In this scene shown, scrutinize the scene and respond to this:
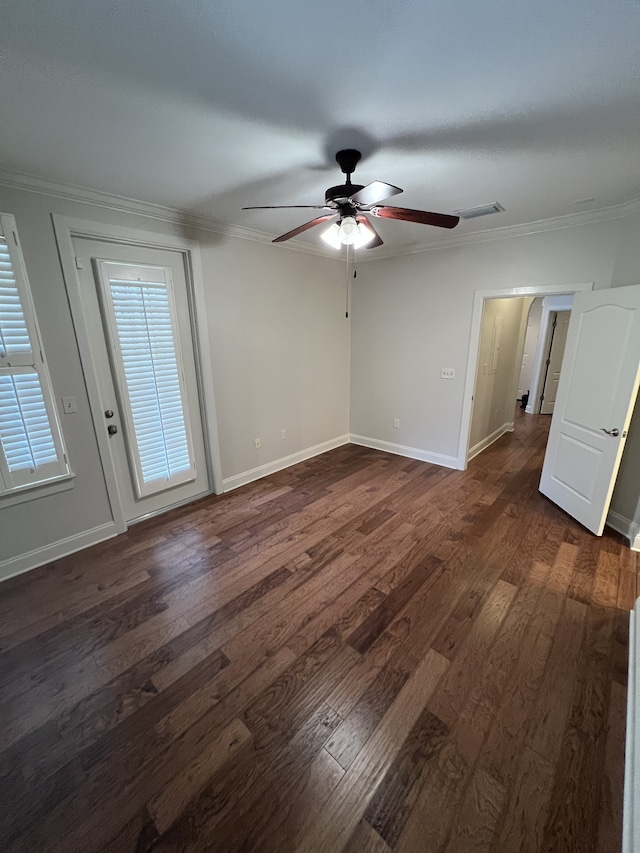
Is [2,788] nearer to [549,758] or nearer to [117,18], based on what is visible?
[549,758]

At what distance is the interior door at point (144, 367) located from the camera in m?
2.50

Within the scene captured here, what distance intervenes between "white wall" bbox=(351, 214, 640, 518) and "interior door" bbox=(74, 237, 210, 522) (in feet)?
7.79

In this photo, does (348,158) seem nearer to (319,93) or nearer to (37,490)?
(319,93)

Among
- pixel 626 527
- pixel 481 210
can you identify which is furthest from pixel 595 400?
pixel 481 210

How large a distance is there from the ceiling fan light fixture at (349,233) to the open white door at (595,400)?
1.97m

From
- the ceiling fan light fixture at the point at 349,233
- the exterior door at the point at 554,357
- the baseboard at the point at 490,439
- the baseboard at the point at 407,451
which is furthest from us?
the exterior door at the point at 554,357

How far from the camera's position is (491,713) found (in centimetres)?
146

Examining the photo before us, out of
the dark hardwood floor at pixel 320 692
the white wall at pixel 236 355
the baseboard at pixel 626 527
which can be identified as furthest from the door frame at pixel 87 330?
the baseboard at pixel 626 527

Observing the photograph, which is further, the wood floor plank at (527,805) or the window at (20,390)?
the window at (20,390)

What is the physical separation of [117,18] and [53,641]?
2763 millimetres

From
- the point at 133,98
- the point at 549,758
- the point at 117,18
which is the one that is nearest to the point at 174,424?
the point at 133,98

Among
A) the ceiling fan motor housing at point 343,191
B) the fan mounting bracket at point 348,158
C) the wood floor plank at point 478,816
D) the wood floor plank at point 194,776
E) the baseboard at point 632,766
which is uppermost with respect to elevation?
the fan mounting bracket at point 348,158

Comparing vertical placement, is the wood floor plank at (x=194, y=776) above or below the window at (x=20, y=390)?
below

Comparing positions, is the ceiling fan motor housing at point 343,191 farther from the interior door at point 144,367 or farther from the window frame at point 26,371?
the window frame at point 26,371
